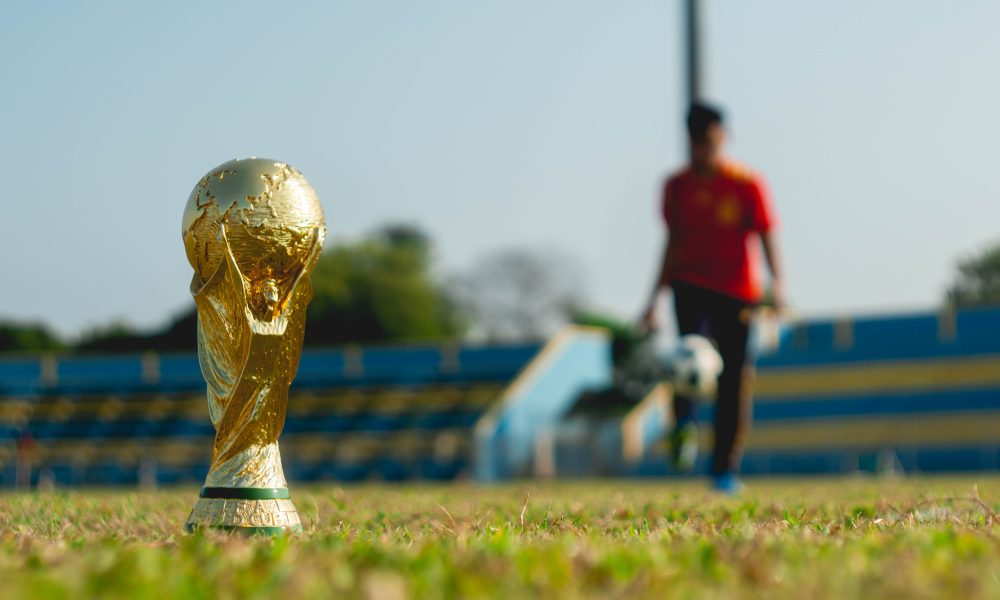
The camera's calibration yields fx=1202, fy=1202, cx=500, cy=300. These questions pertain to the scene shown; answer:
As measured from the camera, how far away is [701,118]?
612 cm

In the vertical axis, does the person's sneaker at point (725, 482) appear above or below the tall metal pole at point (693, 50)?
below

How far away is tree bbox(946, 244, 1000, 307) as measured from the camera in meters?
48.3

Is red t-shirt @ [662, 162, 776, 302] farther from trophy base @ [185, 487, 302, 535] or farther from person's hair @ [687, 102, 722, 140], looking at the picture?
trophy base @ [185, 487, 302, 535]

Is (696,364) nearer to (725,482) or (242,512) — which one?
(725,482)

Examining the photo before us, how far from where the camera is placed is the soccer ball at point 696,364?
19.8 feet

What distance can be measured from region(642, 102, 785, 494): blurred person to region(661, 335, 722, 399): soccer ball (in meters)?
0.04

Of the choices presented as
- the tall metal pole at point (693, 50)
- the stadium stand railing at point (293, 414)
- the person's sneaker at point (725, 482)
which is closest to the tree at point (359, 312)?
the stadium stand railing at point (293, 414)

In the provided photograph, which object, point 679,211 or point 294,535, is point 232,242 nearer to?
point 294,535

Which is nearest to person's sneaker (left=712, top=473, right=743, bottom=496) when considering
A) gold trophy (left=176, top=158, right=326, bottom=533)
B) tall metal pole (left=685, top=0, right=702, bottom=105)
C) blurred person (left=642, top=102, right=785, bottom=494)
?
blurred person (left=642, top=102, right=785, bottom=494)

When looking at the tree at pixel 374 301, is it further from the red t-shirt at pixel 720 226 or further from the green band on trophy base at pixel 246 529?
the green band on trophy base at pixel 246 529

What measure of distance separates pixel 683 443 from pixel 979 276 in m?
46.5

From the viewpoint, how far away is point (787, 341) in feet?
87.6

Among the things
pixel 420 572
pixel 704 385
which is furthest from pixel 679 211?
pixel 420 572

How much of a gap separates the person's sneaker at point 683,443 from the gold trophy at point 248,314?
399cm
